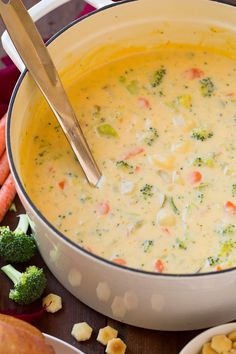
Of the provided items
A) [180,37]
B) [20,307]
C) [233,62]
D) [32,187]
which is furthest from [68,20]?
[20,307]

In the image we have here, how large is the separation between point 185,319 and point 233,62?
1.06 metres

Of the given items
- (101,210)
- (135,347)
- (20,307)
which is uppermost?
(101,210)

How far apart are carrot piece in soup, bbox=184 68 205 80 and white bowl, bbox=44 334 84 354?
1067 millimetres

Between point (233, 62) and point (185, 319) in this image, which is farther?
point (233, 62)

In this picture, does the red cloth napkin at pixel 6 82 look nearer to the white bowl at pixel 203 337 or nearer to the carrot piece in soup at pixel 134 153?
the carrot piece in soup at pixel 134 153

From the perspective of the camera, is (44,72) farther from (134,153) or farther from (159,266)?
(159,266)

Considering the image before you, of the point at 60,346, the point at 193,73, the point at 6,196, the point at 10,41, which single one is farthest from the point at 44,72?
the point at 60,346

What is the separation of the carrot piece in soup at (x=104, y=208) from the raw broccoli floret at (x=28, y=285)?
0.28 m

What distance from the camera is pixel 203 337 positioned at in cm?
232

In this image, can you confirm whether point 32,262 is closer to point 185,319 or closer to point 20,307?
point 20,307

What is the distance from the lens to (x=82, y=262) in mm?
2170

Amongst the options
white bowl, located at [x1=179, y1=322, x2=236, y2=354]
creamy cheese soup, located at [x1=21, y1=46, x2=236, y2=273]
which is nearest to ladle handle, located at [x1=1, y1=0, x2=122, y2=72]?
creamy cheese soup, located at [x1=21, y1=46, x2=236, y2=273]

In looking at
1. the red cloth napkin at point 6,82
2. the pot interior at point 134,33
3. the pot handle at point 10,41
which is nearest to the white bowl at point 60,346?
the pot interior at point 134,33

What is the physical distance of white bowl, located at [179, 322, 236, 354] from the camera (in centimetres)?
231
